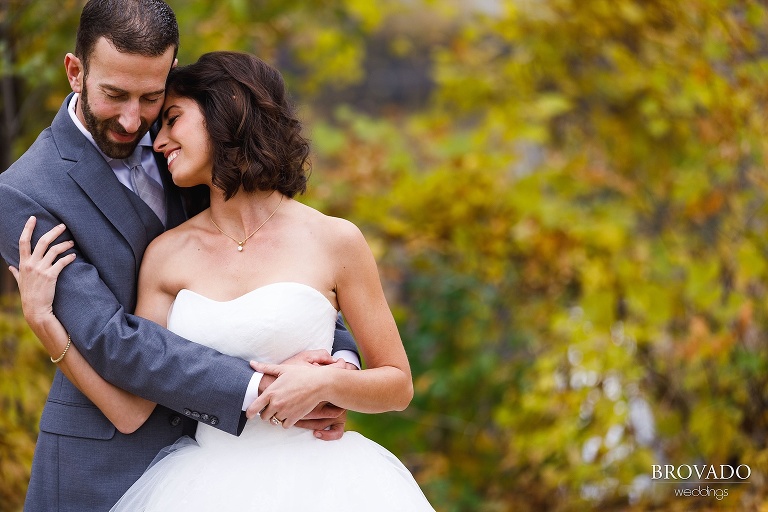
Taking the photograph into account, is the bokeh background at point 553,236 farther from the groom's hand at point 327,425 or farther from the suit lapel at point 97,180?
the groom's hand at point 327,425

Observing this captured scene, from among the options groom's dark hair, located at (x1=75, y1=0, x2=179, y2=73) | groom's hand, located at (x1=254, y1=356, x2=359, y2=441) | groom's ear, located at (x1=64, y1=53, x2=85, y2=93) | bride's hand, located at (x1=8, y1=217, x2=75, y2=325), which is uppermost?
groom's dark hair, located at (x1=75, y1=0, x2=179, y2=73)

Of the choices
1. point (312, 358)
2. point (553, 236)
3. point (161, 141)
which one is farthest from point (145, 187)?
point (553, 236)

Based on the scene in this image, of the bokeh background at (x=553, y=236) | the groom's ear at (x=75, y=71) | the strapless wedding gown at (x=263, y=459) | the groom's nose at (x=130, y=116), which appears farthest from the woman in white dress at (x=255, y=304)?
the bokeh background at (x=553, y=236)

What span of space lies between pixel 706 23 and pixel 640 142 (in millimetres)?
1405

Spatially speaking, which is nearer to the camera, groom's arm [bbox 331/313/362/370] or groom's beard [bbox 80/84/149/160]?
groom's beard [bbox 80/84/149/160]

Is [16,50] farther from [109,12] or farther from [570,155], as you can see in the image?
[570,155]

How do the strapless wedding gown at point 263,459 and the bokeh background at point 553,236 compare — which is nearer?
the strapless wedding gown at point 263,459

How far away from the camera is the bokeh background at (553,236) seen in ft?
15.5

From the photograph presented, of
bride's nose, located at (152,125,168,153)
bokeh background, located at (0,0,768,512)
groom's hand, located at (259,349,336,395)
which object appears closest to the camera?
groom's hand, located at (259,349,336,395)

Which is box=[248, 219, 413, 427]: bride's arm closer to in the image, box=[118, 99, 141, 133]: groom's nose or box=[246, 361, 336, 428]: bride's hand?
box=[246, 361, 336, 428]: bride's hand

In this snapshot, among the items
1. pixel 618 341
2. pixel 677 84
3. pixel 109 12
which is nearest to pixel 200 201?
pixel 109 12

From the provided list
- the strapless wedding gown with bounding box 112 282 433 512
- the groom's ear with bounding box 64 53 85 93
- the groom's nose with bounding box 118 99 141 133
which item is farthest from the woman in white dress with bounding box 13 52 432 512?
the groom's ear with bounding box 64 53 85 93

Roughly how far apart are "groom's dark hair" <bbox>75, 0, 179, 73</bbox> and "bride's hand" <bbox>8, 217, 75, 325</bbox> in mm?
517

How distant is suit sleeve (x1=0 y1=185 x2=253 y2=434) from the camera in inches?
94.3
